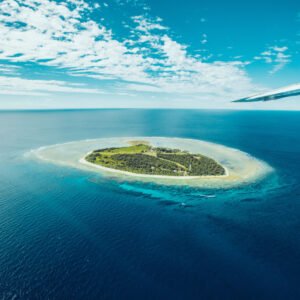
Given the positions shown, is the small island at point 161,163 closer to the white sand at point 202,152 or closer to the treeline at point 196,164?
the treeline at point 196,164

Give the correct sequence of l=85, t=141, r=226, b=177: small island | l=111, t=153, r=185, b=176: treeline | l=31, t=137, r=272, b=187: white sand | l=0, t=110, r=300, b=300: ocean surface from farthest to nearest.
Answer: l=111, t=153, r=185, b=176: treeline
l=85, t=141, r=226, b=177: small island
l=31, t=137, r=272, b=187: white sand
l=0, t=110, r=300, b=300: ocean surface

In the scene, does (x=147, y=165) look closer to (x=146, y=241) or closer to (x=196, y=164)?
(x=196, y=164)

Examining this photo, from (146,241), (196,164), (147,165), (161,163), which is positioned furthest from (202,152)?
(146,241)

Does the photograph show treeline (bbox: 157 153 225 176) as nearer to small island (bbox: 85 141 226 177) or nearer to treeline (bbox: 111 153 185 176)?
small island (bbox: 85 141 226 177)

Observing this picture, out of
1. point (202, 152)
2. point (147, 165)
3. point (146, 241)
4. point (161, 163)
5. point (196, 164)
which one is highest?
point (196, 164)

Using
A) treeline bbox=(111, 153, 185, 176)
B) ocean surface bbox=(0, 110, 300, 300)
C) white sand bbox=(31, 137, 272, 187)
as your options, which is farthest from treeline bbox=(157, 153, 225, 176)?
ocean surface bbox=(0, 110, 300, 300)

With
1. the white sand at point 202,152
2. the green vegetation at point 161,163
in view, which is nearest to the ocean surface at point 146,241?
the white sand at point 202,152

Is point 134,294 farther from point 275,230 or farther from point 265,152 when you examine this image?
point 265,152
